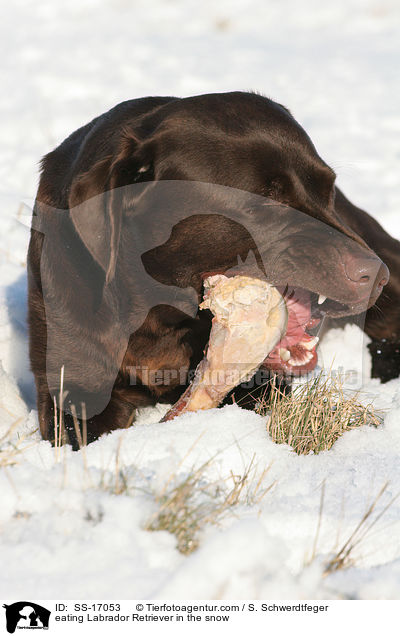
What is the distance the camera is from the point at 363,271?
2.47 metres

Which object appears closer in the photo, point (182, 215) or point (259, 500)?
point (259, 500)

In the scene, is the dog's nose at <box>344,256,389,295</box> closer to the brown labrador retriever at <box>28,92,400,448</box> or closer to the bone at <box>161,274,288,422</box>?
the brown labrador retriever at <box>28,92,400,448</box>

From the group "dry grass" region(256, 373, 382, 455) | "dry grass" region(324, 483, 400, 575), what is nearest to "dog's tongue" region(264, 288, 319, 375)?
"dry grass" region(256, 373, 382, 455)

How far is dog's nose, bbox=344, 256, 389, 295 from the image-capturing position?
2477mm

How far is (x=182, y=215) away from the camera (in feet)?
8.39

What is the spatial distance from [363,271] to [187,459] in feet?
2.99

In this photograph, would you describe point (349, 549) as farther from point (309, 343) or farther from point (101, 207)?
point (101, 207)

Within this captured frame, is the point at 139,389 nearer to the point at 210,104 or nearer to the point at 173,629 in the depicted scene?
the point at 210,104

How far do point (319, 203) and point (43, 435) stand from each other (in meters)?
1.40

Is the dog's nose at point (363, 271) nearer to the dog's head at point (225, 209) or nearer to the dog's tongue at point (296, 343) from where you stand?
the dog's head at point (225, 209)

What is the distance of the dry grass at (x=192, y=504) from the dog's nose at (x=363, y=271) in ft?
2.77

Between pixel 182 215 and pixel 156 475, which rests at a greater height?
pixel 182 215

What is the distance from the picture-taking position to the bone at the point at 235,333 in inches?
95.7

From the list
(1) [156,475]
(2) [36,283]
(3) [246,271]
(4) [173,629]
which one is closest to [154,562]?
(4) [173,629]
